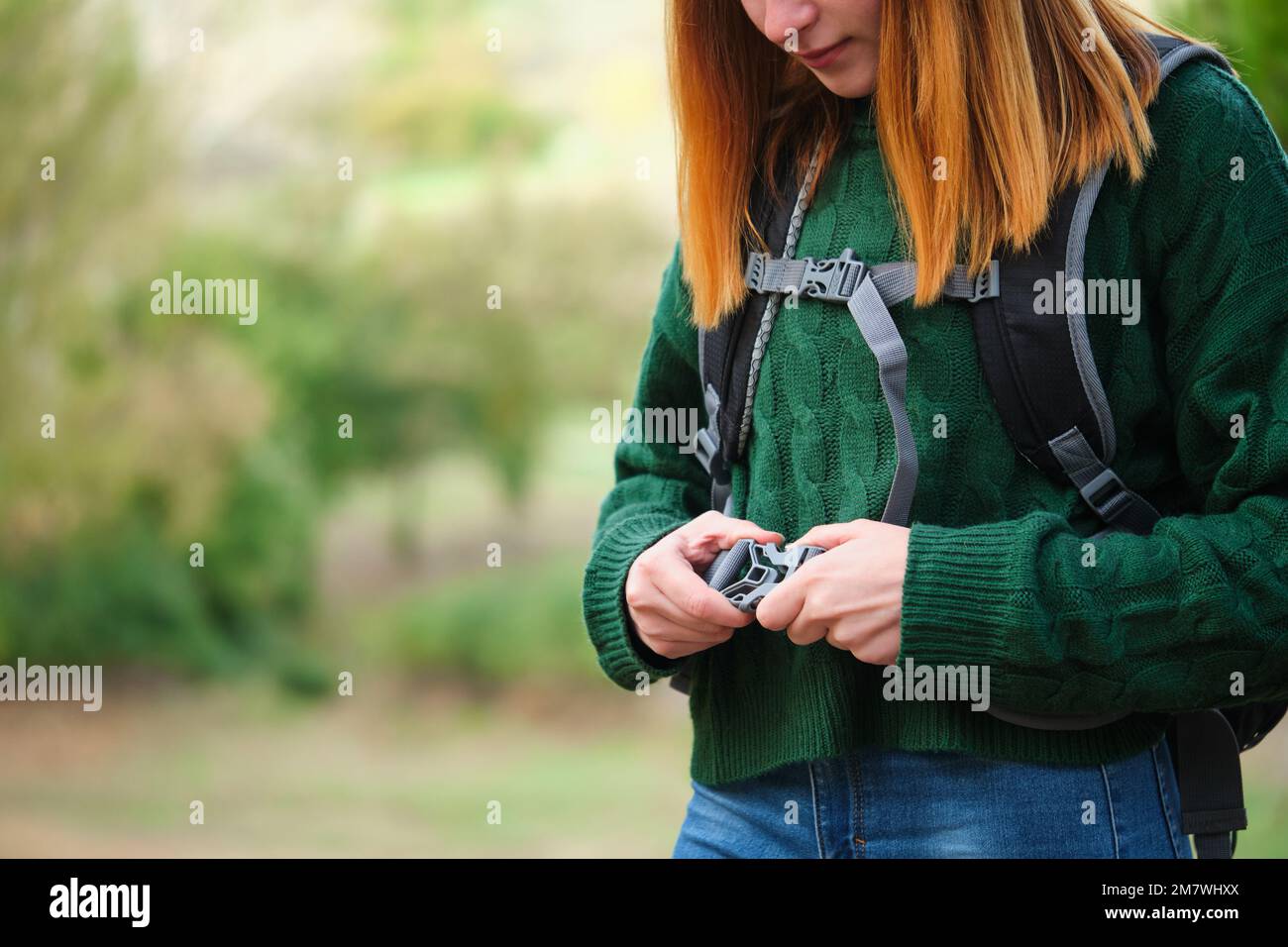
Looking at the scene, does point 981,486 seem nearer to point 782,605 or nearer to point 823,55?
point 782,605

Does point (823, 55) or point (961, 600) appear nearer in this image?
point (961, 600)

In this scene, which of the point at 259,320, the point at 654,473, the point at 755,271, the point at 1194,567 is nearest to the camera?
the point at 1194,567

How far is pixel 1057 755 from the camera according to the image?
1.12m

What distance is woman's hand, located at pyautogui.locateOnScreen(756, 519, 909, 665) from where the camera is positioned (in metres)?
1.06

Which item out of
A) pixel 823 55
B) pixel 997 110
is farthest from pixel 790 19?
pixel 997 110

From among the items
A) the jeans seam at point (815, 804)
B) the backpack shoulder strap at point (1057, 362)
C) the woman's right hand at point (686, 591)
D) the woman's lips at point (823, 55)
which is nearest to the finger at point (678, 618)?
the woman's right hand at point (686, 591)

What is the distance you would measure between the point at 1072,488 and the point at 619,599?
42cm

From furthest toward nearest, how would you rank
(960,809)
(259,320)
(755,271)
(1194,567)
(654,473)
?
1. (259,320)
2. (654,473)
3. (755,271)
4. (960,809)
5. (1194,567)

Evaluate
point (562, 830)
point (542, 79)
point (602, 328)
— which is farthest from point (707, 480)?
point (542, 79)

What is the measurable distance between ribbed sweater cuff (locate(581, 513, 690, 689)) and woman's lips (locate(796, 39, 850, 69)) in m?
0.43

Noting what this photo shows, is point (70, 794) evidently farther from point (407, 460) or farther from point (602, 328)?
point (602, 328)

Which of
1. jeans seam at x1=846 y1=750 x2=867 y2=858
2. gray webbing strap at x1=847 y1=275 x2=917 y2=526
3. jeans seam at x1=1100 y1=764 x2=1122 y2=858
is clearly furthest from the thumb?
jeans seam at x1=1100 y1=764 x2=1122 y2=858

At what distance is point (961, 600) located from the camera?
1.04 meters

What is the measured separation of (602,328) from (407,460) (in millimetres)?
940
